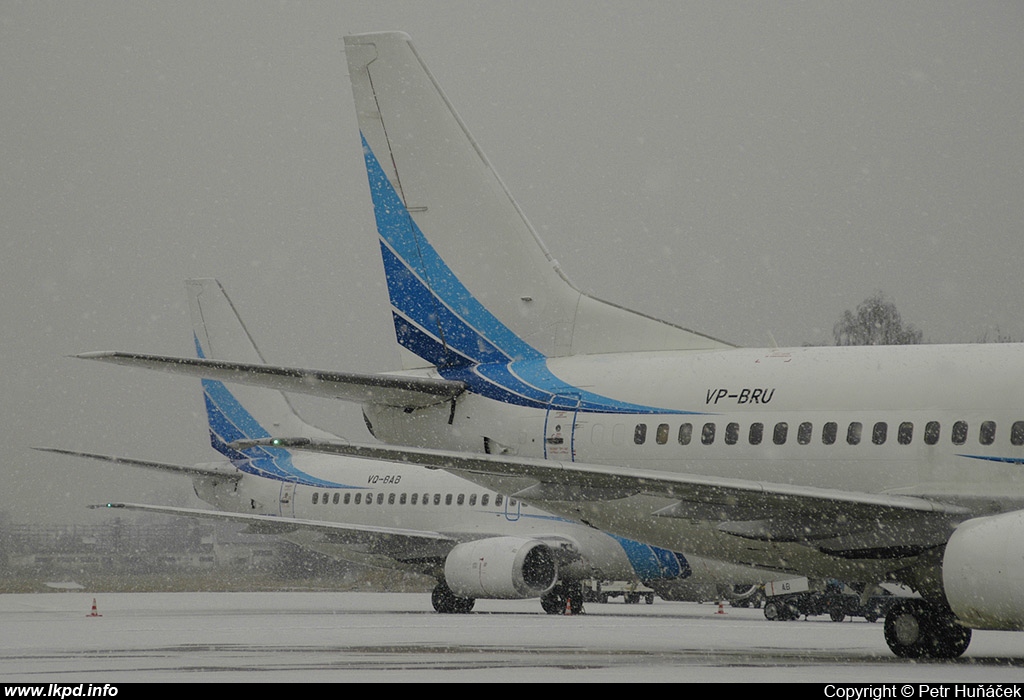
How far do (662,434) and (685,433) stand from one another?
10.9 inches

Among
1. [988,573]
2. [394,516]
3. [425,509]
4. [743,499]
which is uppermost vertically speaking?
[743,499]

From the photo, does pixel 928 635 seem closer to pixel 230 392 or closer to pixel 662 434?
pixel 662 434

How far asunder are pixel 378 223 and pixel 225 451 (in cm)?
1607

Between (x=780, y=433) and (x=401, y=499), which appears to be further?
(x=401, y=499)

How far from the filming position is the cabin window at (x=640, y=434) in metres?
14.9

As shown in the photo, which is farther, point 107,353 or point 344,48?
point 344,48

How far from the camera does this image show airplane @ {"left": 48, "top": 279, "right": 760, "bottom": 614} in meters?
21.6

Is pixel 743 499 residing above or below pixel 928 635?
above

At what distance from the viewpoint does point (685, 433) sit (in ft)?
48.1

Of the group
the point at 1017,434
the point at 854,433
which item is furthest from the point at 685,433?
the point at 1017,434

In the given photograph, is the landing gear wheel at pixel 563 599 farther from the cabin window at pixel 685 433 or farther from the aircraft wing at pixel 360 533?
the cabin window at pixel 685 433
